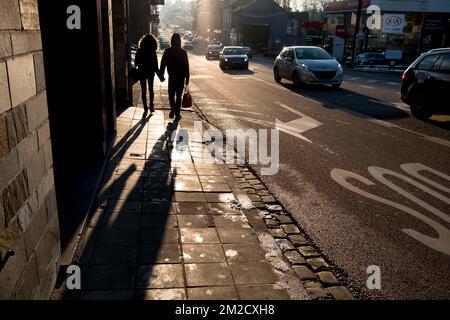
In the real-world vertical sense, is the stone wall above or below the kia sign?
below

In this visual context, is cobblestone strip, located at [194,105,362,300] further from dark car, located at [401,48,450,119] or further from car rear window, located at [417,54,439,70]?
car rear window, located at [417,54,439,70]

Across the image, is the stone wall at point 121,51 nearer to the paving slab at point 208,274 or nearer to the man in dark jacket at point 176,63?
the man in dark jacket at point 176,63

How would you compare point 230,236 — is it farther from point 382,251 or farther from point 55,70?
point 55,70

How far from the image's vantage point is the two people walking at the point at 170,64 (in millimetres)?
9477

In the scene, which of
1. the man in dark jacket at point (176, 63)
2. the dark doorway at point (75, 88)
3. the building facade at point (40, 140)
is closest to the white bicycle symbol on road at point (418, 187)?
the building facade at point (40, 140)

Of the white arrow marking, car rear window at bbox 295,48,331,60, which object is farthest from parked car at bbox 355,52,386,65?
the white arrow marking

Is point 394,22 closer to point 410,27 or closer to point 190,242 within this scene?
point 410,27

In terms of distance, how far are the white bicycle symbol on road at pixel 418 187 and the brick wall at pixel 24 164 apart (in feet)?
11.9

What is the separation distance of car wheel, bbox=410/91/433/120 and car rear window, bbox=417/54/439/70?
66 centimetres

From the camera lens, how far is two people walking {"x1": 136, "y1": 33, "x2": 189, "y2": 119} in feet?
31.1

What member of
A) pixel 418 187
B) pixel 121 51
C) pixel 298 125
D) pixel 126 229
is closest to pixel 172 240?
pixel 126 229

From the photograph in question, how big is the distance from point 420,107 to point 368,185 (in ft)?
19.3

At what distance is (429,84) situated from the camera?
1028cm
